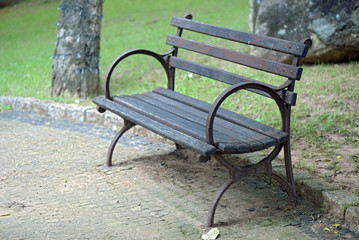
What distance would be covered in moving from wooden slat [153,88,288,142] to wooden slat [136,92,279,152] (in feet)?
0.15

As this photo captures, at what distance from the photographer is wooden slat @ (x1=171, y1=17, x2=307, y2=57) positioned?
3364 mm

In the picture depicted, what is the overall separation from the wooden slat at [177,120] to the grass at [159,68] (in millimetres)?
1169

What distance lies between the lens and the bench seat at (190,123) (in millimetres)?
3201

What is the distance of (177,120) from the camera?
145 inches

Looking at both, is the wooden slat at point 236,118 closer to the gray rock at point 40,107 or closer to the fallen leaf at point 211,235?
the fallen leaf at point 211,235

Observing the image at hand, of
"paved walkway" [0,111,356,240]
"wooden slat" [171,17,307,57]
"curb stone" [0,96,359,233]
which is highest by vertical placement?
"wooden slat" [171,17,307,57]

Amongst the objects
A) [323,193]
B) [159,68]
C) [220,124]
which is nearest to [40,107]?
[159,68]

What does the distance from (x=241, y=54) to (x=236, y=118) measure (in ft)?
1.61

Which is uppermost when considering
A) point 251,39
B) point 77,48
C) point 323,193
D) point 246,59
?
point 251,39

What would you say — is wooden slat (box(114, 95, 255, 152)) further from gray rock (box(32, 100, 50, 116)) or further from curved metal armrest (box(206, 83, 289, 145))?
gray rock (box(32, 100, 50, 116))

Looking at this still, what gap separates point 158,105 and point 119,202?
0.89m

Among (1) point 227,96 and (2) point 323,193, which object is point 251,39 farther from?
(2) point 323,193

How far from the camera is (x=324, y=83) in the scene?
5516 millimetres

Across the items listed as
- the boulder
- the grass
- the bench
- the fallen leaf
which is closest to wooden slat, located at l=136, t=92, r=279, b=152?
the bench
